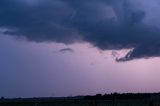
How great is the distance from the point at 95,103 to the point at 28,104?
668cm

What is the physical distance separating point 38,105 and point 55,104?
5.74 feet

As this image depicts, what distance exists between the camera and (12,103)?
41.5 meters

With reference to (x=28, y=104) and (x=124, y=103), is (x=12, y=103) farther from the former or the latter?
(x=124, y=103)

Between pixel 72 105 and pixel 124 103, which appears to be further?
pixel 124 103

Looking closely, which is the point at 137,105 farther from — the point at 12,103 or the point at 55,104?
the point at 12,103

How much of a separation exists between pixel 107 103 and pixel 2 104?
1064cm

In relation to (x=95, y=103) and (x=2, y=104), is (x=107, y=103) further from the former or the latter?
(x=2, y=104)

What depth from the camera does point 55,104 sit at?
4197cm

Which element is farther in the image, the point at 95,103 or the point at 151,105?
the point at 151,105

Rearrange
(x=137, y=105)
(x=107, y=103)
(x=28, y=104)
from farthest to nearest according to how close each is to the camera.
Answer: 1. (x=137, y=105)
2. (x=107, y=103)
3. (x=28, y=104)

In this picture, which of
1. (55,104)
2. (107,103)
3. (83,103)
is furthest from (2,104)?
(107,103)

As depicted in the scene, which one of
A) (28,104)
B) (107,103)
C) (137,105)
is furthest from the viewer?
(137,105)

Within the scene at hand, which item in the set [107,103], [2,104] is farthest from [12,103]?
[107,103]

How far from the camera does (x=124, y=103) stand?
46.8m
